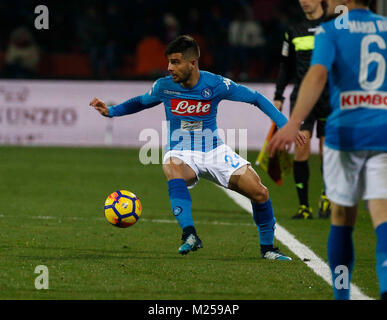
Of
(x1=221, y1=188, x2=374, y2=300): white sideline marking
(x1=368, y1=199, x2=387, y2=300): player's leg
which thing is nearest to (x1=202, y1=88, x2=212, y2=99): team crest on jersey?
(x1=221, y1=188, x2=374, y2=300): white sideline marking

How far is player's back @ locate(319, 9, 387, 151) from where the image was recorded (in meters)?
4.47

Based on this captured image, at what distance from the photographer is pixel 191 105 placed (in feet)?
22.9

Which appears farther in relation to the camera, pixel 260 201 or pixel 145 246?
pixel 145 246

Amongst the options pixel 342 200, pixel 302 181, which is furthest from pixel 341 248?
pixel 302 181

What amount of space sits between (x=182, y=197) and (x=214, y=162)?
373 mm

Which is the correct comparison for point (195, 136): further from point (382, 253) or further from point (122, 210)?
point (382, 253)

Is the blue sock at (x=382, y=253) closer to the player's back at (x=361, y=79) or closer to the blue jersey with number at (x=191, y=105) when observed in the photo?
the player's back at (x=361, y=79)

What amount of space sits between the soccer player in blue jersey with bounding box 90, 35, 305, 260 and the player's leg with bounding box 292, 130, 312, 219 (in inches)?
95.1

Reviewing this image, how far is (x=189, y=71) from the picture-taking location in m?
6.90

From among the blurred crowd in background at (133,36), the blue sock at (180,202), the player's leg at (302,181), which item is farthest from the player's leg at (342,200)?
the blurred crowd in background at (133,36)

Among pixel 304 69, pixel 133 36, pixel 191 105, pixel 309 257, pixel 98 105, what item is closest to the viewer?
pixel 98 105

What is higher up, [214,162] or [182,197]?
[214,162]

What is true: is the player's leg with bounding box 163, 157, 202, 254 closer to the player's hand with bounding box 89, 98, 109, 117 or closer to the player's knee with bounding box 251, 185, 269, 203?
the player's knee with bounding box 251, 185, 269, 203
